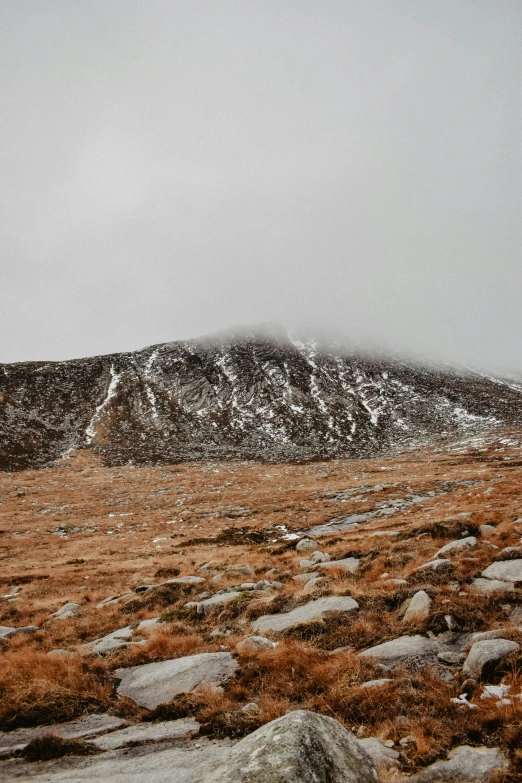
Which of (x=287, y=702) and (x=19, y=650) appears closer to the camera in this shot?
(x=287, y=702)

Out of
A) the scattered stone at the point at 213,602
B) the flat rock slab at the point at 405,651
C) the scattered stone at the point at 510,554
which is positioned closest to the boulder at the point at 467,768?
the flat rock slab at the point at 405,651

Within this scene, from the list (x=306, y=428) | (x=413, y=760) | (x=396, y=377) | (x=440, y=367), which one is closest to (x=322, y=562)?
(x=413, y=760)

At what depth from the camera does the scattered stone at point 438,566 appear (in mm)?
11500

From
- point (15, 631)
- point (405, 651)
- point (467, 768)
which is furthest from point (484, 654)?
point (15, 631)

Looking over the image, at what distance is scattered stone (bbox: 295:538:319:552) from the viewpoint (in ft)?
64.9

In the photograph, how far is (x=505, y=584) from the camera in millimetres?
9883

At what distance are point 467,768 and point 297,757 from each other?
2236 millimetres

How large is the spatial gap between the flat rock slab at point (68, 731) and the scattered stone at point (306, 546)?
13.6 meters

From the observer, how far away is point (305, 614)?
1046 cm

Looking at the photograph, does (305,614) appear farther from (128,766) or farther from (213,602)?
(128,766)

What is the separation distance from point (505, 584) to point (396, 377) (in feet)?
415

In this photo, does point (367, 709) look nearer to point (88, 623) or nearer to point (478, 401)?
point (88, 623)

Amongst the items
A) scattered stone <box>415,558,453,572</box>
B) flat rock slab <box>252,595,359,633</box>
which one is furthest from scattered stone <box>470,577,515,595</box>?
flat rock slab <box>252,595,359,633</box>

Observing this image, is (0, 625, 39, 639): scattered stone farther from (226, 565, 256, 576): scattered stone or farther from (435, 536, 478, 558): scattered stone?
(435, 536, 478, 558): scattered stone
